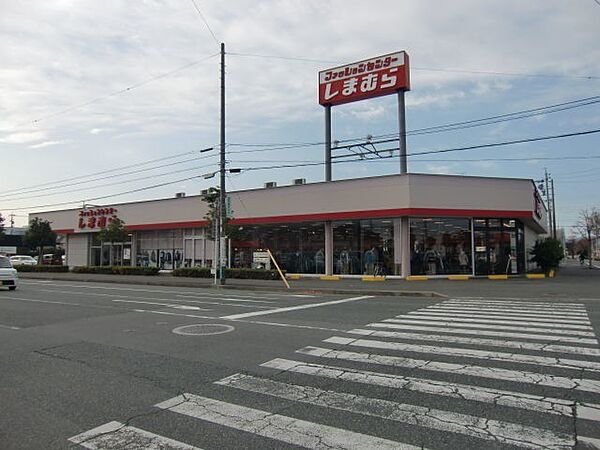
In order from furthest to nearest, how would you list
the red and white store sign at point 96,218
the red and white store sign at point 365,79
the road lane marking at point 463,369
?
the red and white store sign at point 96,218
the red and white store sign at point 365,79
the road lane marking at point 463,369

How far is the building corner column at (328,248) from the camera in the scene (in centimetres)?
2764

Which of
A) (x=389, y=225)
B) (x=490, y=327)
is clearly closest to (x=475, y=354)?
(x=490, y=327)

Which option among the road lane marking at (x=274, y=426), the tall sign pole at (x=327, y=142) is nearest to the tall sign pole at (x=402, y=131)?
the tall sign pole at (x=327, y=142)

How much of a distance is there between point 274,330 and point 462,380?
15.1 feet

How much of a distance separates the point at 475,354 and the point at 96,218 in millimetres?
38359

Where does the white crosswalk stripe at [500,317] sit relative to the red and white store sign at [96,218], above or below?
below

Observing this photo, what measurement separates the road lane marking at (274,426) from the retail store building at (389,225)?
66.6ft

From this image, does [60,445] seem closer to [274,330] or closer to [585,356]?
[274,330]

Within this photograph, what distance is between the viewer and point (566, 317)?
437 inches

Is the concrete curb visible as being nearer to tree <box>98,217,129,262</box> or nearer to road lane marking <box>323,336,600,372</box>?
tree <box>98,217,129,262</box>

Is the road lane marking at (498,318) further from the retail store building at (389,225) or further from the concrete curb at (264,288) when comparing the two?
the retail store building at (389,225)

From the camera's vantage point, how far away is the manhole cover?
944cm

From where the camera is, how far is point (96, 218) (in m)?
39.7

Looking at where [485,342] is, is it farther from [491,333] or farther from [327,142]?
[327,142]
